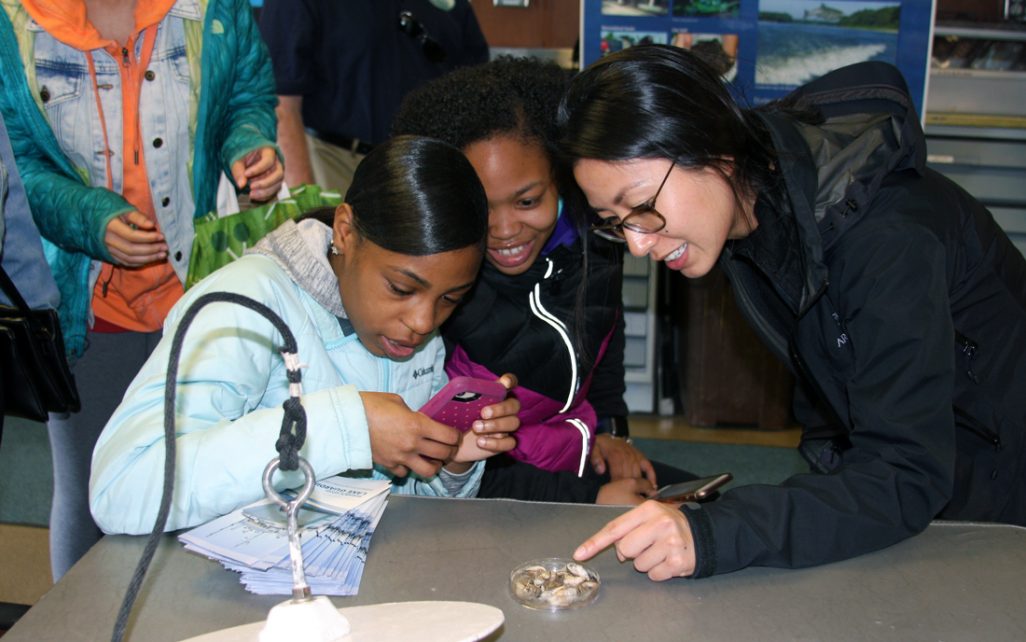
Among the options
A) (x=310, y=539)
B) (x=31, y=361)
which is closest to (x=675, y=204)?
(x=310, y=539)

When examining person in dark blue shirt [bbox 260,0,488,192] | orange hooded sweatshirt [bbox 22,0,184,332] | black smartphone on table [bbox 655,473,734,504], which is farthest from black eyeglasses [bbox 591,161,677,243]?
person in dark blue shirt [bbox 260,0,488,192]

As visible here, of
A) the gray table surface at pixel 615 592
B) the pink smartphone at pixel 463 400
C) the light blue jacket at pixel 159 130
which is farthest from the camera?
the light blue jacket at pixel 159 130

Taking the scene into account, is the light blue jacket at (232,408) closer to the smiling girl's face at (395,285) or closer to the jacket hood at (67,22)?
the smiling girl's face at (395,285)

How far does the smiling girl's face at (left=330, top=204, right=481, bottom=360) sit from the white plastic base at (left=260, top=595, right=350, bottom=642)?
0.63 metres

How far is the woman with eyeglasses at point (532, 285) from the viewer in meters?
1.67

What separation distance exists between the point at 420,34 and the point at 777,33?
1.26m

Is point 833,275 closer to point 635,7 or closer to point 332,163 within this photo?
point 332,163

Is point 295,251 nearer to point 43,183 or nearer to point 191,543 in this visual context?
point 191,543

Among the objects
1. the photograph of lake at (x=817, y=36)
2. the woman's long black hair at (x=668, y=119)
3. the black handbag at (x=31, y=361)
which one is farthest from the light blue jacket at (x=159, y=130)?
the photograph of lake at (x=817, y=36)

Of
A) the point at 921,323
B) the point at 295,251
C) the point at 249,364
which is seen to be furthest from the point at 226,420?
the point at 921,323

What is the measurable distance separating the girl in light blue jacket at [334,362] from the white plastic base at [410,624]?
30cm

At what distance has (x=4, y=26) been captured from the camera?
1739mm

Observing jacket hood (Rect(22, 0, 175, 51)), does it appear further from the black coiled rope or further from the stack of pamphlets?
the black coiled rope

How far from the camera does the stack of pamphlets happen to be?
1.09 metres
